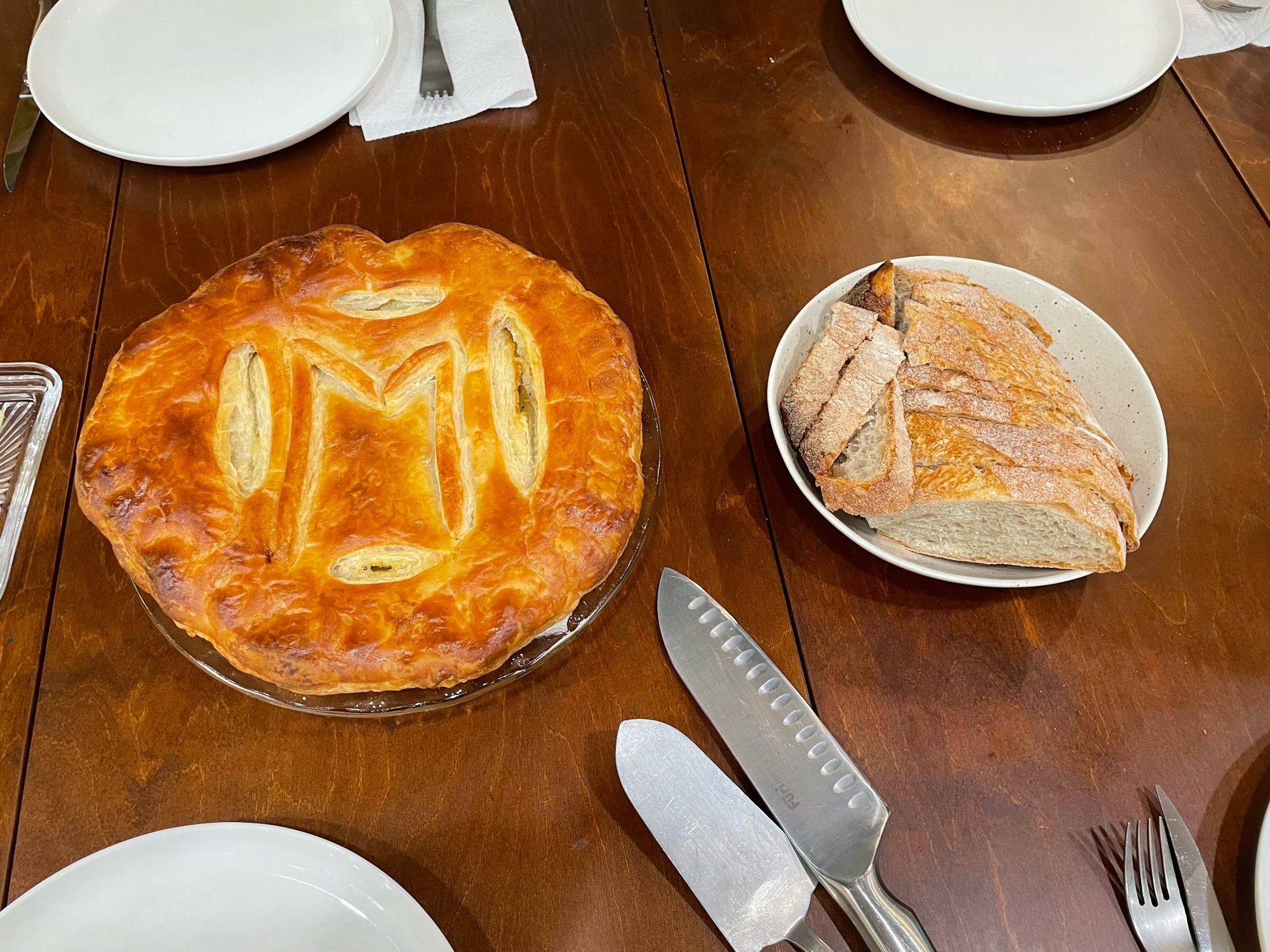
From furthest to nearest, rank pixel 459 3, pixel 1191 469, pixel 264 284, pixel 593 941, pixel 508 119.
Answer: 1. pixel 459 3
2. pixel 508 119
3. pixel 1191 469
4. pixel 264 284
5. pixel 593 941

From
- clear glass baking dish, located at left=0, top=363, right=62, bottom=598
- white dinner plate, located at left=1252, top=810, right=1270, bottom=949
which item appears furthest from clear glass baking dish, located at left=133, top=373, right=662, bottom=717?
white dinner plate, located at left=1252, top=810, right=1270, bottom=949

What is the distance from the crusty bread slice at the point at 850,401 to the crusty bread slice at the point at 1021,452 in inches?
3.2

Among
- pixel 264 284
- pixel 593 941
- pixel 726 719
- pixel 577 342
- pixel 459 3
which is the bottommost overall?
pixel 593 941

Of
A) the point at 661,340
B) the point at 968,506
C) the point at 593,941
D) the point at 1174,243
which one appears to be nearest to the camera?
the point at 593,941

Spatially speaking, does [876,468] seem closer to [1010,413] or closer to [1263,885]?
[1010,413]

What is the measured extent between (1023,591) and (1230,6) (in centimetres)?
164

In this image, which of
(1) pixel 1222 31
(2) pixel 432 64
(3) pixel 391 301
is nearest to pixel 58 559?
(3) pixel 391 301

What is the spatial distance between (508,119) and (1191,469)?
4.73ft

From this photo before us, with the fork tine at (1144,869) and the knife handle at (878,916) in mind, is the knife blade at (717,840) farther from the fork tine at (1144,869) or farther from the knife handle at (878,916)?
the fork tine at (1144,869)

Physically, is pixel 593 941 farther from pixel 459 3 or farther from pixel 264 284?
pixel 459 3

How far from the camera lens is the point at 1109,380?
1331mm

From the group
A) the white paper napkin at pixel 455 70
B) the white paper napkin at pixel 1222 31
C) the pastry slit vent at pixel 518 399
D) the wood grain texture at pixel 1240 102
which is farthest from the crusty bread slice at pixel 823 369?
the white paper napkin at pixel 1222 31

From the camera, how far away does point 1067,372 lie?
4.50ft

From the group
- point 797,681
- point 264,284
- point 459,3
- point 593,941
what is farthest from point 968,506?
point 459,3
